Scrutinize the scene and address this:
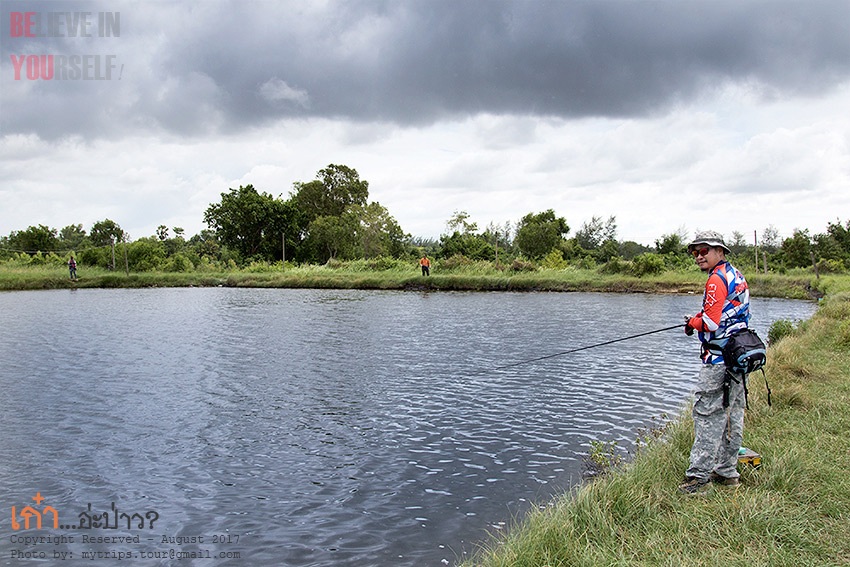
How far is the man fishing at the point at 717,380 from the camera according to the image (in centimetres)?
529

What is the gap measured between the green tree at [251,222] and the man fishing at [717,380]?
64.8 m

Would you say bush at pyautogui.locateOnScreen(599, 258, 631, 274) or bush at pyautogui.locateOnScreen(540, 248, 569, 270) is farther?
bush at pyautogui.locateOnScreen(540, 248, 569, 270)

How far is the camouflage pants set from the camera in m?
5.36

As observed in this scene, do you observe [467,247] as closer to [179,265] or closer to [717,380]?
[179,265]

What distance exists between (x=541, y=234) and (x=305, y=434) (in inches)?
2111

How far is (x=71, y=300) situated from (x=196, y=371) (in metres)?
25.3

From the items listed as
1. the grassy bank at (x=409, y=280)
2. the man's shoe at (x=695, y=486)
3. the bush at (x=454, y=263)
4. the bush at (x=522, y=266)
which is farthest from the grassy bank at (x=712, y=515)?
the bush at (x=454, y=263)

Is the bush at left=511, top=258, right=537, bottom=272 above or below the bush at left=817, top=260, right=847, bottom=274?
above

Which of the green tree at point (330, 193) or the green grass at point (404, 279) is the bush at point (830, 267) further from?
the green tree at point (330, 193)

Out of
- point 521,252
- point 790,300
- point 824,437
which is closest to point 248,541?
point 824,437

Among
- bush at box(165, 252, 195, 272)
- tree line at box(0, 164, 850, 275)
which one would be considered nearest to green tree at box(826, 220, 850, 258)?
tree line at box(0, 164, 850, 275)

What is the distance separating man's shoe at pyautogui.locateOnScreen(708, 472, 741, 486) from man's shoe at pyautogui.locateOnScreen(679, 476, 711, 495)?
0.07 metres

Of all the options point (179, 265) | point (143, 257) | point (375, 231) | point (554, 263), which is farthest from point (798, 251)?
point (143, 257)

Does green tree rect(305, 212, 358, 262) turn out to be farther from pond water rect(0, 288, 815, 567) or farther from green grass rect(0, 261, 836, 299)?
pond water rect(0, 288, 815, 567)
